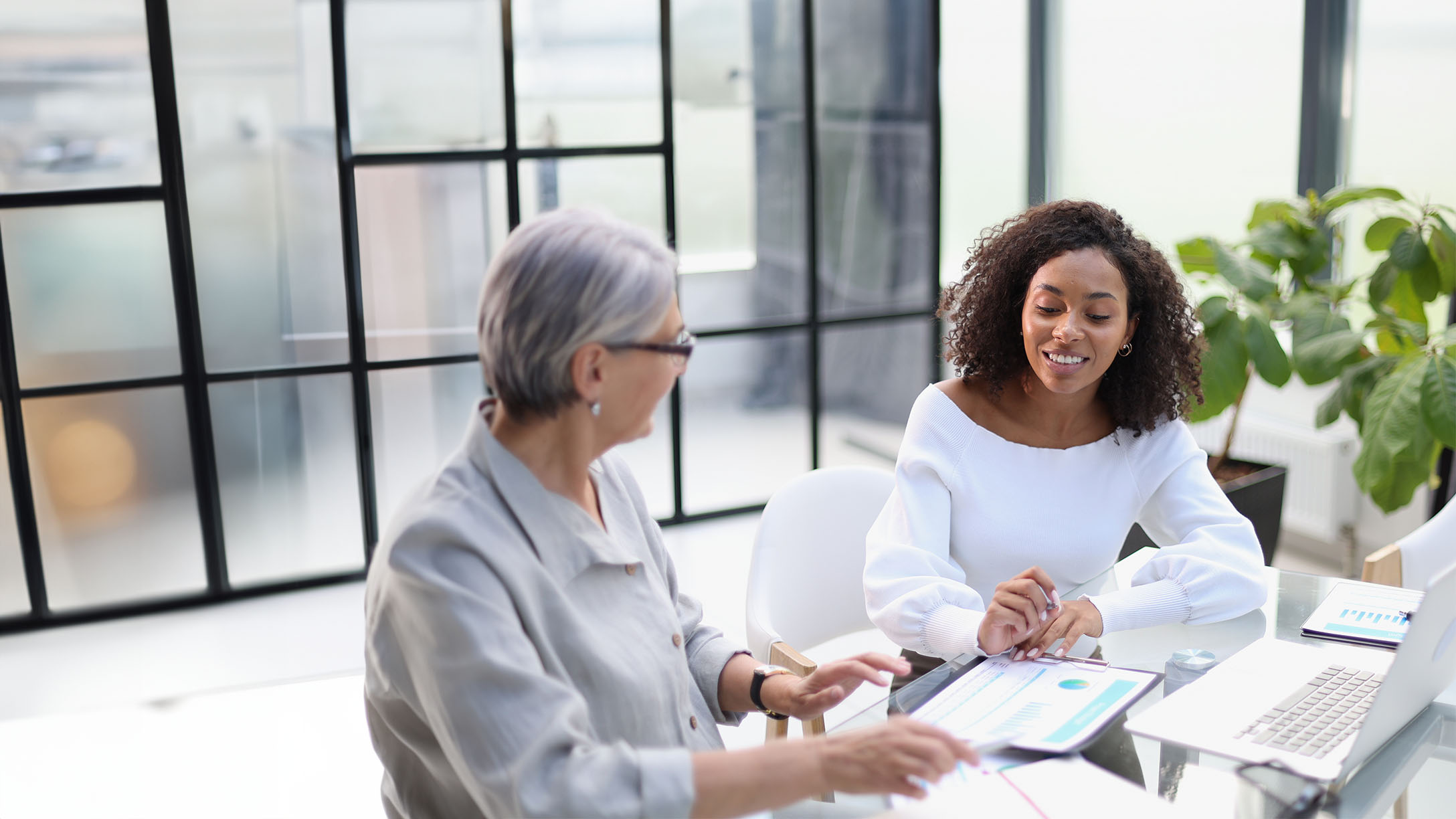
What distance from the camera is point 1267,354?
299cm

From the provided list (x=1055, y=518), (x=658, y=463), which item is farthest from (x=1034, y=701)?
(x=658, y=463)

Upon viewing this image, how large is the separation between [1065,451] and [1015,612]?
18.2 inches

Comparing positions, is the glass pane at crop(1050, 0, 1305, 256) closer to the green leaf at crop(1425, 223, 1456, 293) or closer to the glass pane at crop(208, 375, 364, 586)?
the green leaf at crop(1425, 223, 1456, 293)

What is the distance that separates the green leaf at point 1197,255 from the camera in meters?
3.20

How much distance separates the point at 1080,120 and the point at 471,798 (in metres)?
4.74

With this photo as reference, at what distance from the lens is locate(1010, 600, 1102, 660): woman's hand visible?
1589mm

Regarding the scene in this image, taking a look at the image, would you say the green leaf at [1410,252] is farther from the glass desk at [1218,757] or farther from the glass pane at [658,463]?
the glass pane at [658,463]

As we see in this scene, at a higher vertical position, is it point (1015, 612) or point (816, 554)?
point (1015, 612)

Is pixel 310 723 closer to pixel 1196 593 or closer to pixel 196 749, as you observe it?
pixel 196 749

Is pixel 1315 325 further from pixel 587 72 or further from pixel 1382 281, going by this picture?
pixel 587 72

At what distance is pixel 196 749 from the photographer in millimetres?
2957

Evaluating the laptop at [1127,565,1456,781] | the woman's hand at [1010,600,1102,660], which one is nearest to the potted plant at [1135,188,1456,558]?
the laptop at [1127,565,1456,781]

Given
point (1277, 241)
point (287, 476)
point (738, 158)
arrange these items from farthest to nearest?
point (738, 158) → point (287, 476) → point (1277, 241)

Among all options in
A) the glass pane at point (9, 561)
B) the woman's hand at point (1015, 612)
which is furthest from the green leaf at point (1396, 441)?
the glass pane at point (9, 561)
